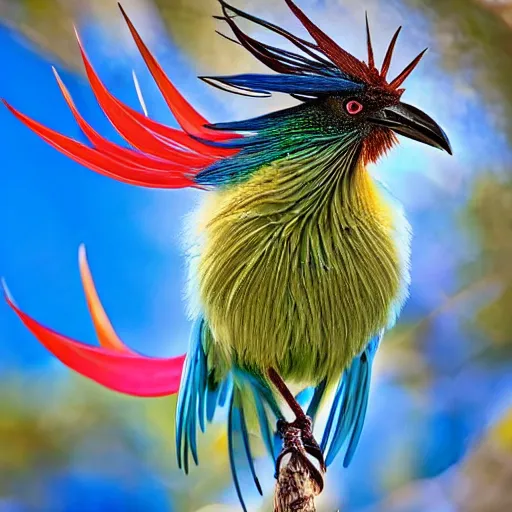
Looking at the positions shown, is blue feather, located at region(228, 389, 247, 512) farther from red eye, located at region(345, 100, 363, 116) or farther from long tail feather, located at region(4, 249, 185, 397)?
red eye, located at region(345, 100, 363, 116)

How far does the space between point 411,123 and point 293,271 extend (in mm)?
408

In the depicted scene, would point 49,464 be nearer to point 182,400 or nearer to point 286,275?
point 182,400

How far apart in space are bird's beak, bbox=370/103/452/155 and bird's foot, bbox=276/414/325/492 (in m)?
0.64

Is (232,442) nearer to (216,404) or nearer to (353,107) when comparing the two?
(216,404)

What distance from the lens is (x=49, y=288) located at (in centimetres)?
127

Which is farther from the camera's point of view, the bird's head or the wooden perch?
the bird's head

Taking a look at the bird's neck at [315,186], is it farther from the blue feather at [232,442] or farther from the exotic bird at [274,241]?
the blue feather at [232,442]

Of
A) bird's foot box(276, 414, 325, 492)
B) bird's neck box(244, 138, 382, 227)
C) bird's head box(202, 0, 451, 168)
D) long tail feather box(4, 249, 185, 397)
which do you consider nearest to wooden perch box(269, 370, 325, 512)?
bird's foot box(276, 414, 325, 492)

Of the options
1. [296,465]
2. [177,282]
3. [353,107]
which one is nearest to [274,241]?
[177,282]

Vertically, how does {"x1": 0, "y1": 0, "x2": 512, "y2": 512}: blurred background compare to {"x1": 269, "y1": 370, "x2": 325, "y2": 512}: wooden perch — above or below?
above

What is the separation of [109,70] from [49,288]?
492mm

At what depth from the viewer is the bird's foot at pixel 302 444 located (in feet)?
4.03

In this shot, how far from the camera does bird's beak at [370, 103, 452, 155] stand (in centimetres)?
128

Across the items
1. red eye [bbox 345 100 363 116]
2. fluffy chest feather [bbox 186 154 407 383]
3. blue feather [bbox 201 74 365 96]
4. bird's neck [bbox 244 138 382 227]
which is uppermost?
blue feather [bbox 201 74 365 96]
